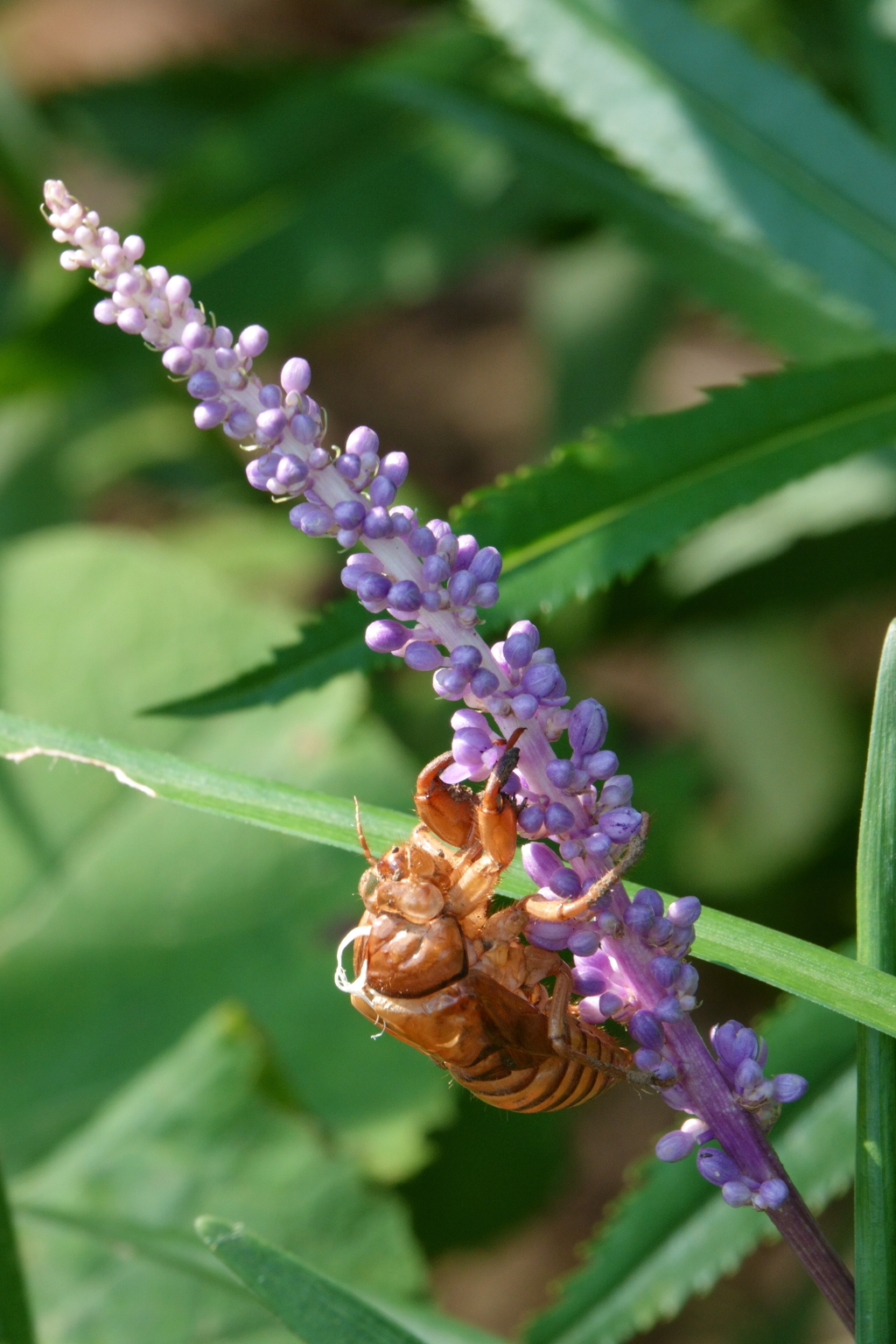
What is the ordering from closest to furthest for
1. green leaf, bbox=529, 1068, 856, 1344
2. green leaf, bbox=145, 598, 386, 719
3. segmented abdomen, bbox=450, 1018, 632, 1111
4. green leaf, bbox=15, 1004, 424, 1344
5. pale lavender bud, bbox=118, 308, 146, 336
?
pale lavender bud, bbox=118, 308, 146, 336 → segmented abdomen, bbox=450, 1018, 632, 1111 → green leaf, bbox=145, 598, 386, 719 → green leaf, bbox=529, 1068, 856, 1344 → green leaf, bbox=15, 1004, 424, 1344

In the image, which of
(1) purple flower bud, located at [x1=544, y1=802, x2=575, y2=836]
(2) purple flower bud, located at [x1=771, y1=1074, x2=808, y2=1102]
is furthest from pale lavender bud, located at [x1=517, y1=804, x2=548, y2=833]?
(2) purple flower bud, located at [x1=771, y1=1074, x2=808, y2=1102]

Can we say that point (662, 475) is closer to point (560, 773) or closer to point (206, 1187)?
point (560, 773)

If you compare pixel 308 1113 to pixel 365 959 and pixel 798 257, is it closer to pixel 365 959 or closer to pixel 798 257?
pixel 365 959

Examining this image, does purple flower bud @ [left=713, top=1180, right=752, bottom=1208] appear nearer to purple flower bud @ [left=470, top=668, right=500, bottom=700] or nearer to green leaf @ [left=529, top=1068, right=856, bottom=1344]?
purple flower bud @ [left=470, top=668, right=500, bottom=700]

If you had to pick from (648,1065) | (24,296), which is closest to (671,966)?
(648,1065)

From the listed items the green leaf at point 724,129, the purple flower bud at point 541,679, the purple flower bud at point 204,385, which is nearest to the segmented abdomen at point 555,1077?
the purple flower bud at point 541,679

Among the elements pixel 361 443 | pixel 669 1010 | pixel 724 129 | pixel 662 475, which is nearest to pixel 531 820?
pixel 669 1010
